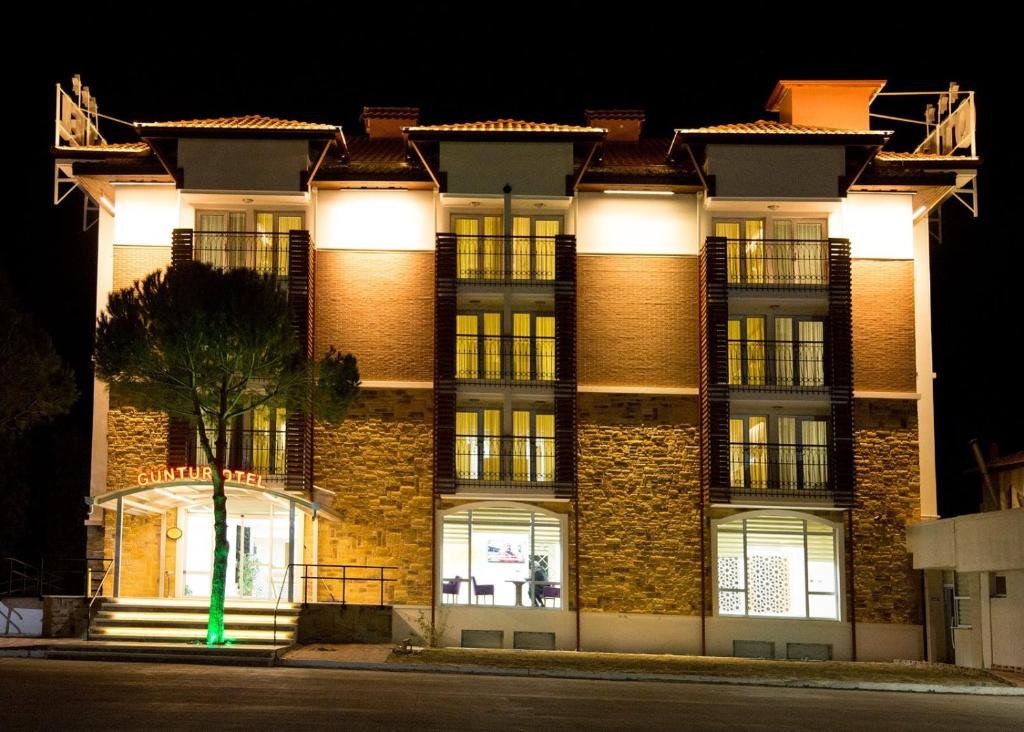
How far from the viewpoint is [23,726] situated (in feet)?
52.3

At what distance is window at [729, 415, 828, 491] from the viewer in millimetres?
32375

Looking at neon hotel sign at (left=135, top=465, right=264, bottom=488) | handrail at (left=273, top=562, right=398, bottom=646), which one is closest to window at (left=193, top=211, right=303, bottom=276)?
neon hotel sign at (left=135, top=465, right=264, bottom=488)

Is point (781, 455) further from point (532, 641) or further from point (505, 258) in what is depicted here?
point (505, 258)

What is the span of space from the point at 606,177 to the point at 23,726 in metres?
21.4

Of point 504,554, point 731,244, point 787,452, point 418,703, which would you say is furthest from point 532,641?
point 418,703

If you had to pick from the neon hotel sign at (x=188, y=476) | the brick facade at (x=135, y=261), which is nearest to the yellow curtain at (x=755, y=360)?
the neon hotel sign at (x=188, y=476)

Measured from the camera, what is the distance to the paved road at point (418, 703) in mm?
17141

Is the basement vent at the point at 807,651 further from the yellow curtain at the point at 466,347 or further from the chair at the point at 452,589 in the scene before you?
the yellow curtain at the point at 466,347

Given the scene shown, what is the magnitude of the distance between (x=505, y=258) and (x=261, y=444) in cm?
767

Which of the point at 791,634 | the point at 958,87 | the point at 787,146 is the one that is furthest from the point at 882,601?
the point at 958,87

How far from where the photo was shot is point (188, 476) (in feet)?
96.9

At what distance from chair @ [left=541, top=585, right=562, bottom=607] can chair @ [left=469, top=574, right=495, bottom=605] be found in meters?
1.24

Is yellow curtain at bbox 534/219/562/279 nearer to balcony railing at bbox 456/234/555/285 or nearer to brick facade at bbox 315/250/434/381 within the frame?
balcony railing at bbox 456/234/555/285

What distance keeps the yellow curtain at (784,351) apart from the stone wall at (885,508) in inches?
78.7
